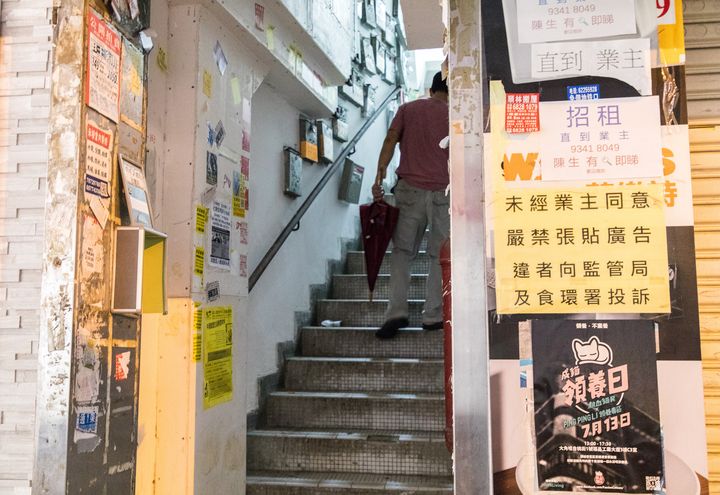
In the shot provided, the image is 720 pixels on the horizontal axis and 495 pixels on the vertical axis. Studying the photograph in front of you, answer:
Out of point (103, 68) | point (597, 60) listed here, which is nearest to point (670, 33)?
point (597, 60)

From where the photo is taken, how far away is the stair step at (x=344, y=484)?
3.29m

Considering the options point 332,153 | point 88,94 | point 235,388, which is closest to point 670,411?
point 88,94

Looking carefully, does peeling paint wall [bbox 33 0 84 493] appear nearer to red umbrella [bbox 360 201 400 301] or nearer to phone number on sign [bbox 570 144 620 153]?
phone number on sign [bbox 570 144 620 153]

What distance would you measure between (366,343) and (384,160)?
1.18 m

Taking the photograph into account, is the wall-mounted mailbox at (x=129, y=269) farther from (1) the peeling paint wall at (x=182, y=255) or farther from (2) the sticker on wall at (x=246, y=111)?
(2) the sticker on wall at (x=246, y=111)

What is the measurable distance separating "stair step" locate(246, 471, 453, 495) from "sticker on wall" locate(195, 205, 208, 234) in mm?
1371

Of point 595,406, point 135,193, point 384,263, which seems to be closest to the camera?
point 595,406

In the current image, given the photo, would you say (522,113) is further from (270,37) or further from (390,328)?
(390,328)

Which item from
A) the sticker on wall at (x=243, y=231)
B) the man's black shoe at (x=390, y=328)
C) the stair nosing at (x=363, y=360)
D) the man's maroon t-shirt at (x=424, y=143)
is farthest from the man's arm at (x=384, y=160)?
the sticker on wall at (x=243, y=231)

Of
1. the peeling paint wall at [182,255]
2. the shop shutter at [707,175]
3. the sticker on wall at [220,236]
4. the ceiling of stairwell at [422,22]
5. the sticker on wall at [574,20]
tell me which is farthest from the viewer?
the ceiling of stairwell at [422,22]

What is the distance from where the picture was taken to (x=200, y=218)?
2914mm

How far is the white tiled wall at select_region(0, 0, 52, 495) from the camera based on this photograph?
2.26 m

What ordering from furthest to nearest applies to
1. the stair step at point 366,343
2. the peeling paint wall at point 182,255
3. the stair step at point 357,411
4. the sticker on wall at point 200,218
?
1. the stair step at point 366,343
2. the stair step at point 357,411
3. the sticker on wall at point 200,218
4. the peeling paint wall at point 182,255

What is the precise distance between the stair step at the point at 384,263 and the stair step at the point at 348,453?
194 centimetres
